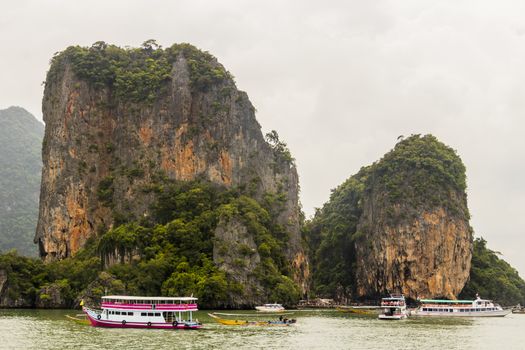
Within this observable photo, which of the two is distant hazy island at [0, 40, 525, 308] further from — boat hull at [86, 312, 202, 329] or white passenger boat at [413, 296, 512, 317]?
boat hull at [86, 312, 202, 329]

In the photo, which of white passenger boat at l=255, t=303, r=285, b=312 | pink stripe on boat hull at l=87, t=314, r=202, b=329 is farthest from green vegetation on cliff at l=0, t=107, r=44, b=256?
pink stripe on boat hull at l=87, t=314, r=202, b=329

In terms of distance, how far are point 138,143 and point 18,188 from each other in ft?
245

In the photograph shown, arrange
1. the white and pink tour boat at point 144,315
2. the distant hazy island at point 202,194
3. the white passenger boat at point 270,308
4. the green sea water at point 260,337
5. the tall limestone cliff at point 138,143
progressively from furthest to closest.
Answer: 1. the tall limestone cliff at point 138,143
2. the distant hazy island at point 202,194
3. the white passenger boat at point 270,308
4. the white and pink tour boat at point 144,315
5. the green sea water at point 260,337

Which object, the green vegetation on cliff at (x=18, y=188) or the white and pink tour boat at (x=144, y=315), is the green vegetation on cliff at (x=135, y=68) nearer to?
the green vegetation on cliff at (x=18, y=188)

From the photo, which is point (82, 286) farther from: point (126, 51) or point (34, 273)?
point (126, 51)

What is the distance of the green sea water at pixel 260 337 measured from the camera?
1580 inches

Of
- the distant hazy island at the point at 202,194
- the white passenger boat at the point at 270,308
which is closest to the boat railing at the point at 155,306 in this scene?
the white passenger boat at the point at 270,308

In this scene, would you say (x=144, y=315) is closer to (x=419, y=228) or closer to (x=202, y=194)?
(x=202, y=194)

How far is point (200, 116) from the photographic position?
9900 cm

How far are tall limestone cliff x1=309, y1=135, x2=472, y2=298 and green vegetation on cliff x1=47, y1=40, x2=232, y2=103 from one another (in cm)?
2859

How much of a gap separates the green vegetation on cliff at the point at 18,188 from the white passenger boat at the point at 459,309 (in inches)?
3265

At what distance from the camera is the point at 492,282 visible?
332ft

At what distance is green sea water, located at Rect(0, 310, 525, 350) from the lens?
4012 centimetres

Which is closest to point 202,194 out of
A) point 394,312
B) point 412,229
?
point 412,229
